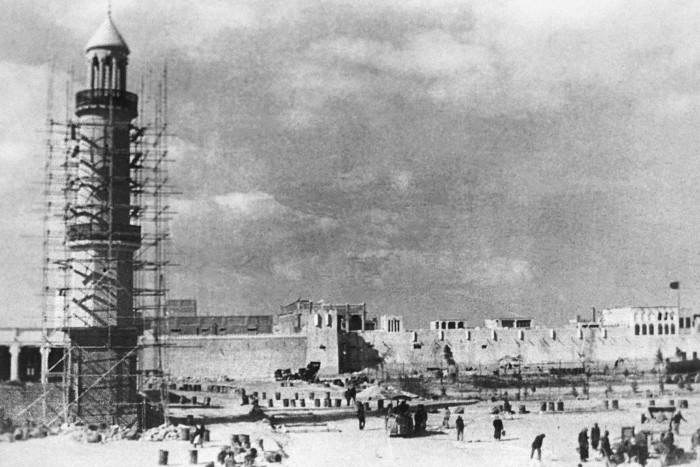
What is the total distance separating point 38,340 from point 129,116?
373 inches

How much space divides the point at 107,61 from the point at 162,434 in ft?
48.2

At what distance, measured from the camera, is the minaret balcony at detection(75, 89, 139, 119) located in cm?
3722

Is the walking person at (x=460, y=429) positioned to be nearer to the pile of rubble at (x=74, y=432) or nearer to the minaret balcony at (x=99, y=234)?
the pile of rubble at (x=74, y=432)

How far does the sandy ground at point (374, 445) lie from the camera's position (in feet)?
94.9

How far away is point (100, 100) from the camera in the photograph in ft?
122

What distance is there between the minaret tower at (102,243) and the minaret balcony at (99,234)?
38 mm

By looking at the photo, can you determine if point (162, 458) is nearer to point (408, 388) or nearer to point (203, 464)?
point (203, 464)

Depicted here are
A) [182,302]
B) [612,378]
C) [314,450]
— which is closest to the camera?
[314,450]

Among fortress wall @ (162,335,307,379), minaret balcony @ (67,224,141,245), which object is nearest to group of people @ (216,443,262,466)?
minaret balcony @ (67,224,141,245)

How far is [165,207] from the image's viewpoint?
3716 cm

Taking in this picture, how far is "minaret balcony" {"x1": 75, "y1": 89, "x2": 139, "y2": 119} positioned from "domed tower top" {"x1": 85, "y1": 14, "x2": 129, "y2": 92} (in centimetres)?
30

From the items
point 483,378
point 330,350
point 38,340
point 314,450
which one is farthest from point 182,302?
point 314,450

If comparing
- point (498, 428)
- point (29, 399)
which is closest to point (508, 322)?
point (498, 428)

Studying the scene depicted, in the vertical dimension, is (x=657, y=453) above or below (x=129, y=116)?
below
